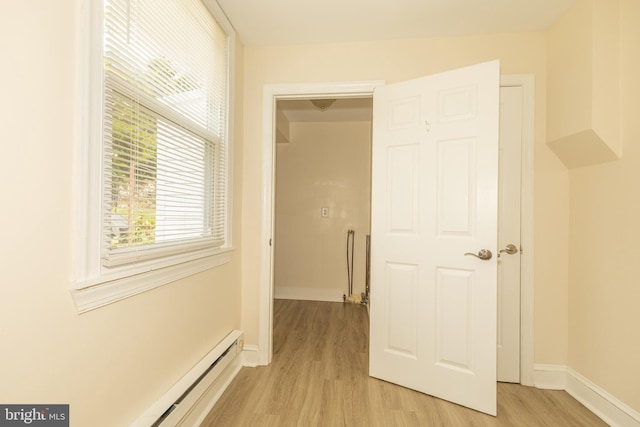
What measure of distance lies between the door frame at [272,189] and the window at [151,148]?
41 centimetres

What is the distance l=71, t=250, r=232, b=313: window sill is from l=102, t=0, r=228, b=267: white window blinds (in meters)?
0.07

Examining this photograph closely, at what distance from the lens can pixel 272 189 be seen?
95.8 inches

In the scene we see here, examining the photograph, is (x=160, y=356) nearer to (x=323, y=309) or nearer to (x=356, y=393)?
(x=356, y=393)

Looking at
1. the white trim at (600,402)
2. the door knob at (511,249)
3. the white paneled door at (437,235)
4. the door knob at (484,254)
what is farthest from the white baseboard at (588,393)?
the door knob at (484,254)

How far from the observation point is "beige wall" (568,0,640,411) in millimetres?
1615

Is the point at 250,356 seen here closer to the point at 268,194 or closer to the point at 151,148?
the point at 268,194

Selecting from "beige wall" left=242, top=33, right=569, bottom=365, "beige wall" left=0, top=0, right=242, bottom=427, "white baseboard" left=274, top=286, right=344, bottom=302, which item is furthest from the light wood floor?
"white baseboard" left=274, top=286, right=344, bottom=302

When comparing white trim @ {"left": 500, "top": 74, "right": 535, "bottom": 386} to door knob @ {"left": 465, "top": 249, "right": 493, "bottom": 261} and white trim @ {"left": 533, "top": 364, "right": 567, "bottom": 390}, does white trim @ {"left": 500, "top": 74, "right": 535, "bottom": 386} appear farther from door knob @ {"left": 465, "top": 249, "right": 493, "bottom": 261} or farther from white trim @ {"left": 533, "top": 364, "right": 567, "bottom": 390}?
door knob @ {"left": 465, "top": 249, "right": 493, "bottom": 261}

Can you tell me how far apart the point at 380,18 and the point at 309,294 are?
353 cm

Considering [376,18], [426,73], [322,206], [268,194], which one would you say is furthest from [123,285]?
[322,206]

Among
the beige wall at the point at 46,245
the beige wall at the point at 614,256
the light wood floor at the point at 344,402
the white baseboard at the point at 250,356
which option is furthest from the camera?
the white baseboard at the point at 250,356

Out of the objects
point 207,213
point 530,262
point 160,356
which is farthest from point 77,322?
point 530,262

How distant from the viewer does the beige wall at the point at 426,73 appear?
7.04 ft

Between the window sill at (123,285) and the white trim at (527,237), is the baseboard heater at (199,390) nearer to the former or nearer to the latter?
the window sill at (123,285)
